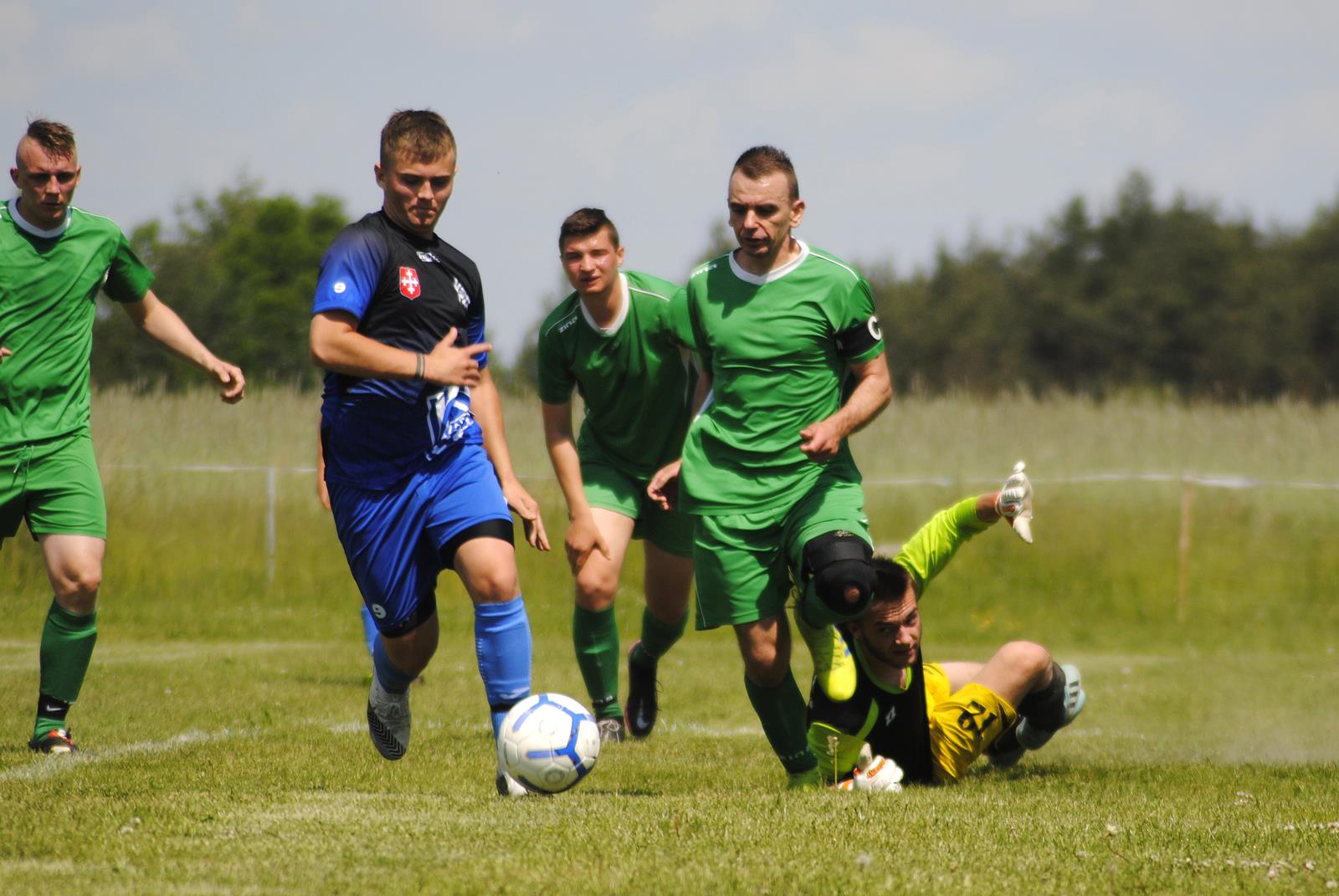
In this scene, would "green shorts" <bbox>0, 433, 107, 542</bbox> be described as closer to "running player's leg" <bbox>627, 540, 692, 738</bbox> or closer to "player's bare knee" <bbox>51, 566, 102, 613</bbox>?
"player's bare knee" <bbox>51, 566, 102, 613</bbox>

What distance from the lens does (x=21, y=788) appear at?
17.6ft

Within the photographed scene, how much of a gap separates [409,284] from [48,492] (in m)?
2.40

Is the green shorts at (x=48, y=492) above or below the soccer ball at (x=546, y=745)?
above

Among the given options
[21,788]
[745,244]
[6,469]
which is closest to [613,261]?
[745,244]

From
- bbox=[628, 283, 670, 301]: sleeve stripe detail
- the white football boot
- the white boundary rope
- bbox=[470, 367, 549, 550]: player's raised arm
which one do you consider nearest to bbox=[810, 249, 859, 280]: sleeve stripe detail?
bbox=[470, 367, 549, 550]: player's raised arm

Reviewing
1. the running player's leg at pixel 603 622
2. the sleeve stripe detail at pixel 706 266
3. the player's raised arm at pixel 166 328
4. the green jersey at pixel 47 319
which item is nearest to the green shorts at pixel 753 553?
the sleeve stripe detail at pixel 706 266

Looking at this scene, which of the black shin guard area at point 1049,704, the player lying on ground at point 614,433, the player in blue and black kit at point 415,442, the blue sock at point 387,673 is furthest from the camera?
the player lying on ground at point 614,433

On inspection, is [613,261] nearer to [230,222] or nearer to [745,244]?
[745,244]

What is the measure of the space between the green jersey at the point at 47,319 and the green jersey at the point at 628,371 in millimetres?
2082

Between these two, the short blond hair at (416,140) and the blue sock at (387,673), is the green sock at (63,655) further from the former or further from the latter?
the short blond hair at (416,140)

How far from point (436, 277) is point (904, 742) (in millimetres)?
2623

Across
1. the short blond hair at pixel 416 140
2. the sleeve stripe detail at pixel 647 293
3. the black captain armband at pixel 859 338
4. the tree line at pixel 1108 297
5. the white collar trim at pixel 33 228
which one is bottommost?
the tree line at pixel 1108 297

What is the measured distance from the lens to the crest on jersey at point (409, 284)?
5.32 meters

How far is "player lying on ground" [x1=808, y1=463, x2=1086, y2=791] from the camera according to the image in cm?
589
